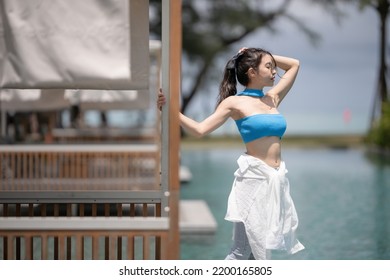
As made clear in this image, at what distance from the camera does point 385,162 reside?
21.5 meters

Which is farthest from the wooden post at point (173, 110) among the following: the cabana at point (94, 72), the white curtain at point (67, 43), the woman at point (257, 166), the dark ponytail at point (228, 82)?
the dark ponytail at point (228, 82)

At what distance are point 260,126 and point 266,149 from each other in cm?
13

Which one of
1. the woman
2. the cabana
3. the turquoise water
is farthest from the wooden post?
the turquoise water

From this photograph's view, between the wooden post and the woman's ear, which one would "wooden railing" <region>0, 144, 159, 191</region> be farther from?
the wooden post

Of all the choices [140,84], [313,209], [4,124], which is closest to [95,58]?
[140,84]

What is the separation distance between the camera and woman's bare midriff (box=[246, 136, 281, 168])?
14.5ft

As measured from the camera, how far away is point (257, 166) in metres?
4.38

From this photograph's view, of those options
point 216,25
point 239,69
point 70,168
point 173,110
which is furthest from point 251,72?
point 216,25

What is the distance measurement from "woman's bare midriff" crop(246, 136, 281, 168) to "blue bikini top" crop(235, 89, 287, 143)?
0.09ft

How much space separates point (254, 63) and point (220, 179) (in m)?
12.5

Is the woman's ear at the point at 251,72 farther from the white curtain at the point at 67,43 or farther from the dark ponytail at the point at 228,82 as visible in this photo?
the white curtain at the point at 67,43
